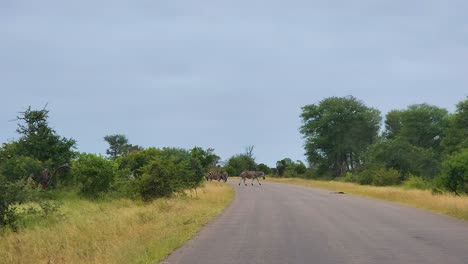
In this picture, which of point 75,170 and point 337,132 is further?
point 337,132

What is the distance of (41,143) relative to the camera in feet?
129

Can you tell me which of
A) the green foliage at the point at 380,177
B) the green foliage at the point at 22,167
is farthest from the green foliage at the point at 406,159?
the green foliage at the point at 22,167

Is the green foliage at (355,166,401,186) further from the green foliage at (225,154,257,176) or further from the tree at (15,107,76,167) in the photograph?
the green foliage at (225,154,257,176)

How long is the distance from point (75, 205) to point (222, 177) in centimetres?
4458

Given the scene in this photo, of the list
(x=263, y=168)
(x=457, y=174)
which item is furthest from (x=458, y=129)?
(x=263, y=168)

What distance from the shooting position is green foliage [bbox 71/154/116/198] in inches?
1390

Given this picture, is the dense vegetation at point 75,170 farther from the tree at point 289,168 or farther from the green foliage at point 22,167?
the tree at point 289,168

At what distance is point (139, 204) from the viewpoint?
103ft

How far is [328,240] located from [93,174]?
22677 mm

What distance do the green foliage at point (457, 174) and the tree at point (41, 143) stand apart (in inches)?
1018

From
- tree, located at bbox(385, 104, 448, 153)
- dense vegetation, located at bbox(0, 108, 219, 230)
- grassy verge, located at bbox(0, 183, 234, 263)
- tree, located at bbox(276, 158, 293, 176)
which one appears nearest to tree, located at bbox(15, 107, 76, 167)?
dense vegetation, located at bbox(0, 108, 219, 230)

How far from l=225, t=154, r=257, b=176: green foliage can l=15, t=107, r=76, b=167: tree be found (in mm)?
91986

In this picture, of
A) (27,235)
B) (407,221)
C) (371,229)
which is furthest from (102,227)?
(407,221)

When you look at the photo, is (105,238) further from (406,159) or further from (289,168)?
(289,168)
